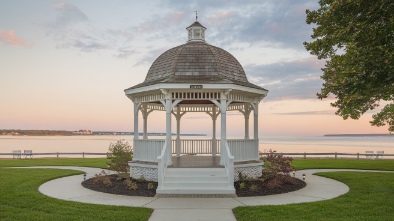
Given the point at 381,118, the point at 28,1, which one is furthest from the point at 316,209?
the point at 28,1

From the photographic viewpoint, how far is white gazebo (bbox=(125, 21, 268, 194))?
513 inches

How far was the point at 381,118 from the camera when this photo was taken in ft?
66.5

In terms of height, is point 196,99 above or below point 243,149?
above

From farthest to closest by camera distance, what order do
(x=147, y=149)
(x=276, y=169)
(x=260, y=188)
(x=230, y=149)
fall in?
(x=276, y=169), (x=147, y=149), (x=230, y=149), (x=260, y=188)

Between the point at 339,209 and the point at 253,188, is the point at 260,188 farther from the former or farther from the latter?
the point at 339,209

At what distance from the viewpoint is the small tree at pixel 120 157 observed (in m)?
16.6

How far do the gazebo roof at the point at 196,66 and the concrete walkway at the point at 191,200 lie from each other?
16.6ft

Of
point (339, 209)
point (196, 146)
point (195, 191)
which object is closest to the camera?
point (339, 209)

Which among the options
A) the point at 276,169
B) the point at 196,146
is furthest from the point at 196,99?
the point at 196,146

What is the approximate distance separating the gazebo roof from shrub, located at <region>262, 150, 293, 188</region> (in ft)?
11.2

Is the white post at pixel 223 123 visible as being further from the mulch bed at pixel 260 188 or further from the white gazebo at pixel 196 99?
the mulch bed at pixel 260 188

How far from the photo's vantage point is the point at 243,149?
50.1 ft

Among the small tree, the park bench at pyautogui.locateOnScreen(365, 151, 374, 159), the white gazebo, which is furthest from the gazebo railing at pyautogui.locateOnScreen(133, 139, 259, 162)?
the park bench at pyautogui.locateOnScreen(365, 151, 374, 159)

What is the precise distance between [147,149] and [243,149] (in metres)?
4.26
